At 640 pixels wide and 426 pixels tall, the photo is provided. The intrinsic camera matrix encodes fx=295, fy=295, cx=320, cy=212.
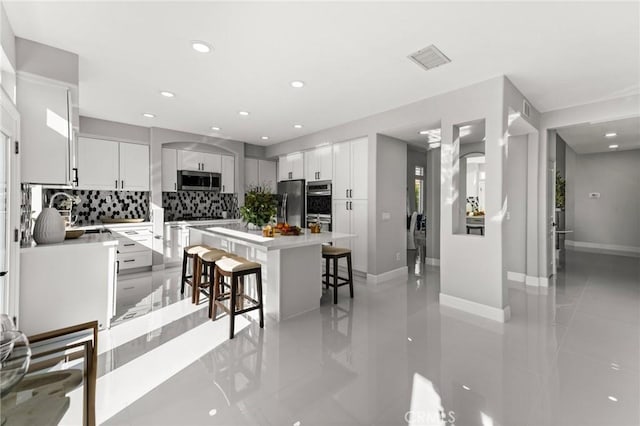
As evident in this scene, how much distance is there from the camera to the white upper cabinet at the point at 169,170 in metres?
5.68

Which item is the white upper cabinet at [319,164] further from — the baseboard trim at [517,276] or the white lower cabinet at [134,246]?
the baseboard trim at [517,276]

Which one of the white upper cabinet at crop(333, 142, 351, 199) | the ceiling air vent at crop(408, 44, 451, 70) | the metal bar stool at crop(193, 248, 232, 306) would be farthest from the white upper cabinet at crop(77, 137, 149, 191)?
the ceiling air vent at crop(408, 44, 451, 70)

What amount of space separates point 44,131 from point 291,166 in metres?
4.28

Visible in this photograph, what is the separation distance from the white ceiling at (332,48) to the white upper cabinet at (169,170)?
1.59m

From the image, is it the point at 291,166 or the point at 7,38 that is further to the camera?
the point at 291,166

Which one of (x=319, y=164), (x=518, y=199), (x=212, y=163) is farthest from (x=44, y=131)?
(x=518, y=199)

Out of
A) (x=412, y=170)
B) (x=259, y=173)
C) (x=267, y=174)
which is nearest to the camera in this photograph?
(x=259, y=173)

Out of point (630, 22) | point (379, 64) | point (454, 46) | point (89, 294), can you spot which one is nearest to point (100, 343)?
point (89, 294)

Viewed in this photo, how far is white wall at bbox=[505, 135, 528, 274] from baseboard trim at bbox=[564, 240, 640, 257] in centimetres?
476

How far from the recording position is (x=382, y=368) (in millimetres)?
2297

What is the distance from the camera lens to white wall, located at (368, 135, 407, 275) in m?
4.73

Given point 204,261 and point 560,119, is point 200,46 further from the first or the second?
point 560,119

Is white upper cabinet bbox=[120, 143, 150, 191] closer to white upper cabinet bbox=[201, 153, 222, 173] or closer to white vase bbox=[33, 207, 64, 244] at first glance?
white upper cabinet bbox=[201, 153, 222, 173]

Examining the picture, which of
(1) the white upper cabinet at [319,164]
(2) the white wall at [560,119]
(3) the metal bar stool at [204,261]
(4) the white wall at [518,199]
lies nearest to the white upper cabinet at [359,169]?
(1) the white upper cabinet at [319,164]
